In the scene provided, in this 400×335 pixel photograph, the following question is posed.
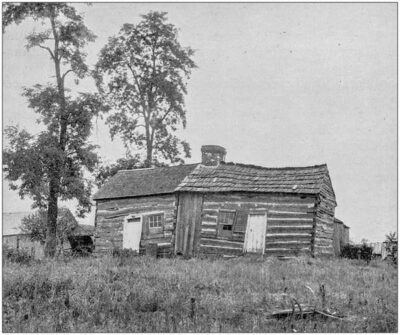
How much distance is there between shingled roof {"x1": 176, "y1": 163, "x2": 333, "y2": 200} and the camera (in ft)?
66.0

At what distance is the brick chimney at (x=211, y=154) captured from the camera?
23562 millimetres

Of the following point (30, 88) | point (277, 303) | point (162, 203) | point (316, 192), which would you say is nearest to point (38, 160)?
point (30, 88)

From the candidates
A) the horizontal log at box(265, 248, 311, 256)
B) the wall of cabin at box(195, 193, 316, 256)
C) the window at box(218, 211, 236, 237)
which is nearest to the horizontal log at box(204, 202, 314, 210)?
the wall of cabin at box(195, 193, 316, 256)

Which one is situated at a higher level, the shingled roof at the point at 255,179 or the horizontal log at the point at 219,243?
the shingled roof at the point at 255,179

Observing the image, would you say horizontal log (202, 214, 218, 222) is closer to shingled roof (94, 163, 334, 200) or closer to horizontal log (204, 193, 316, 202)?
horizontal log (204, 193, 316, 202)

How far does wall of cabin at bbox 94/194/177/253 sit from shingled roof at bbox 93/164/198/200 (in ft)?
0.91

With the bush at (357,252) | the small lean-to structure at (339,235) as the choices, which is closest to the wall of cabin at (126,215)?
the bush at (357,252)

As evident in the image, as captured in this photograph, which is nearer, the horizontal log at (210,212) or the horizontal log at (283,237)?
the horizontal log at (283,237)

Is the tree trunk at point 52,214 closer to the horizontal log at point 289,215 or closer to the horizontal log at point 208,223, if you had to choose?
the horizontal log at point 208,223

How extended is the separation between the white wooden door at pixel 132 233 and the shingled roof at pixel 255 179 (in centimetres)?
283

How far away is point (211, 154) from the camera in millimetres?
23688

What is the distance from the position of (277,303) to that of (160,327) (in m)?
2.82

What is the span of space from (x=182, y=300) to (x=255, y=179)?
42.1ft

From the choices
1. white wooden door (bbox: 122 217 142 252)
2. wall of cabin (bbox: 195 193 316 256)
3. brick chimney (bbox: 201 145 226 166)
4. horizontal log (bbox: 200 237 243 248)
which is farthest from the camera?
brick chimney (bbox: 201 145 226 166)
